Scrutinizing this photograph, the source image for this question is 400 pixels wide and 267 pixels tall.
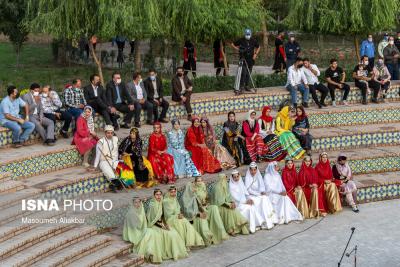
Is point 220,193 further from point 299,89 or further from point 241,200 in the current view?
point 299,89

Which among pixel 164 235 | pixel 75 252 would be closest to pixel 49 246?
pixel 75 252

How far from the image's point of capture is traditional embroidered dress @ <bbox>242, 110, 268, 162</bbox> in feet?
63.8

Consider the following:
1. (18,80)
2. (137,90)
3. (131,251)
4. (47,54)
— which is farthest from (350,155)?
(47,54)

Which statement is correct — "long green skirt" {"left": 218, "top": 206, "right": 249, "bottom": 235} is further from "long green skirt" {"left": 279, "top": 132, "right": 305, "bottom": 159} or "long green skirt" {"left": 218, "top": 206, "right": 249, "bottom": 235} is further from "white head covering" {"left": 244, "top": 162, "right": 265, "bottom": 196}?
"long green skirt" {"left": 279, "top": 132, "right": 305, "bottom": 159}

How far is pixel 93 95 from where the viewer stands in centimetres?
1923

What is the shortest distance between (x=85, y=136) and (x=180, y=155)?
73.2 inches

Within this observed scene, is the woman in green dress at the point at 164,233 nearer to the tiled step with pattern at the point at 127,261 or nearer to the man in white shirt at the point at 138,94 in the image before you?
the tiled step with pattern at the point at 127,261

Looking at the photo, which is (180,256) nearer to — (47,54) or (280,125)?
(280,125)

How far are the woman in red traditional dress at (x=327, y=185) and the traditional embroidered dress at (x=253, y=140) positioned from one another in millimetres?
1431

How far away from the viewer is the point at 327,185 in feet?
60.7

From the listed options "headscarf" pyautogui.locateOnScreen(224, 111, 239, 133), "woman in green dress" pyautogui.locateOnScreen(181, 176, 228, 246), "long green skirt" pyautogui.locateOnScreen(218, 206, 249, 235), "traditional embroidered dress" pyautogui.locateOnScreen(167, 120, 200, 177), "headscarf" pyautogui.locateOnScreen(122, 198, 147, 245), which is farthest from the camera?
"headscarf" pyautogui.locateOnScreen(224, 111, 239, 133)

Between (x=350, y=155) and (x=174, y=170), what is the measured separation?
4.16m

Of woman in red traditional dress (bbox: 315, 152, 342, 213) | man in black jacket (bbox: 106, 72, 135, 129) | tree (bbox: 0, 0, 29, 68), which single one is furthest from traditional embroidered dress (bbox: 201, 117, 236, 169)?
tree (bbox: 0, 0, 29, 68)

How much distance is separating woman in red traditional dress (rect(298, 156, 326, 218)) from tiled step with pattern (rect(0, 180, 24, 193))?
5.31 metres
